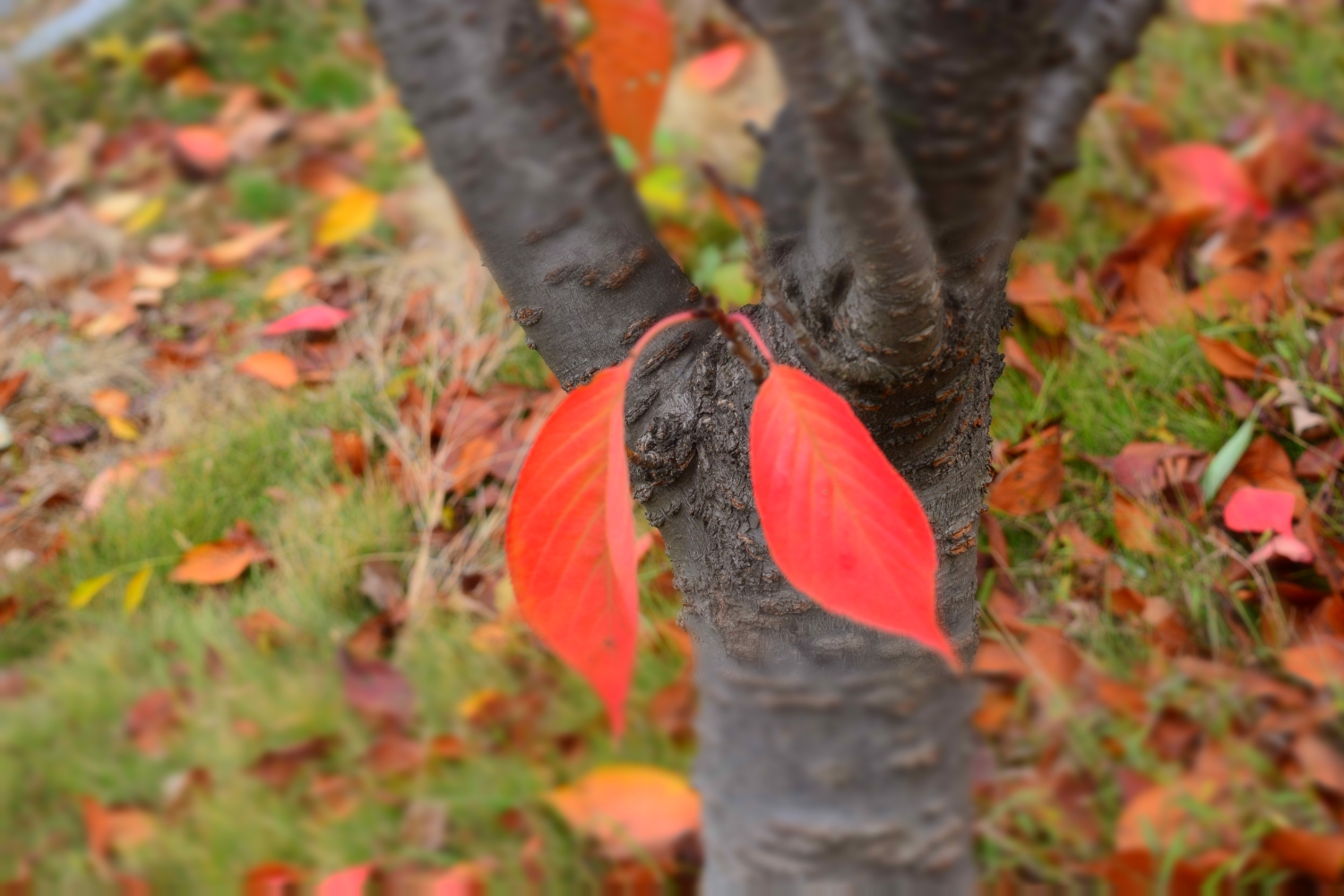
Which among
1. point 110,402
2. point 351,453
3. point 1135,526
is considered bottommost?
point 1135,526

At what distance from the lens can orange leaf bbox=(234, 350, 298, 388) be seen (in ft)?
6.06

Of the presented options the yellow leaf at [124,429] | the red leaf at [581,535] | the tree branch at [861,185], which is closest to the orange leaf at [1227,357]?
the tree branch at [861,185]

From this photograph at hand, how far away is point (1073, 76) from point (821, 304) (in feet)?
0.92

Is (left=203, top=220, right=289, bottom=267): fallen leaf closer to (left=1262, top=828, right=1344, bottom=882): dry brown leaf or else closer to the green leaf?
the green leaf

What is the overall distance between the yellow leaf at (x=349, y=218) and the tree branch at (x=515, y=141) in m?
1.81

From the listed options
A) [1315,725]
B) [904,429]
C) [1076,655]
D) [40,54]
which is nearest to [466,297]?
[1076,655]

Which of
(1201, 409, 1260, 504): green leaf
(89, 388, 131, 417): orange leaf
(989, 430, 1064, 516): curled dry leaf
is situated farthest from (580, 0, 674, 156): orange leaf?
(89, 388, 131, 417): orange leaf

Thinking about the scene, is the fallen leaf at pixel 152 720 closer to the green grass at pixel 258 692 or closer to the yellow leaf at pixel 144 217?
the green grass at pixel 258 692

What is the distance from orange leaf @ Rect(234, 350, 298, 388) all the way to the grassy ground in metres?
0.06

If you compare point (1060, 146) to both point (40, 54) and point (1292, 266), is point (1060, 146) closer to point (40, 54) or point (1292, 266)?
point (1292, 266)

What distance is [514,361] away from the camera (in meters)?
1.84

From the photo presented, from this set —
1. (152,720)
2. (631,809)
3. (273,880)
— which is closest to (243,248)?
(152,720)

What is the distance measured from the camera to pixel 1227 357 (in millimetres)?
1339

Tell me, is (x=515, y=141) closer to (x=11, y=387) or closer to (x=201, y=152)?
(x=11, y=387)
